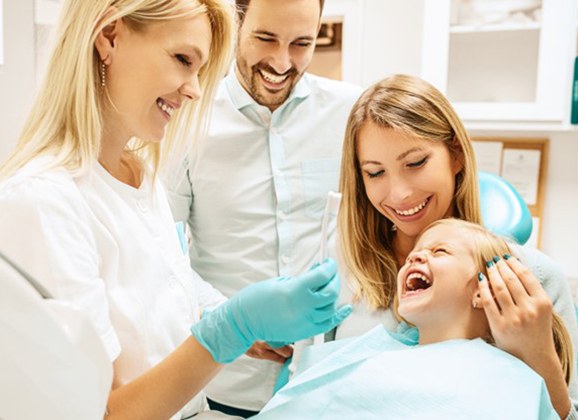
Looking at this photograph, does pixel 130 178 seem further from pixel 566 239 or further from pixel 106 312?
pixel 566 239

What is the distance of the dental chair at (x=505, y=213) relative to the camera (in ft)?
5.19

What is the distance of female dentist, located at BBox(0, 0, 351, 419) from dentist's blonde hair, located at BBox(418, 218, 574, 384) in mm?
476

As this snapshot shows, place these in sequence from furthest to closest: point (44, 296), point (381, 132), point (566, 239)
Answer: point (566, 239)
point (381, 132)
point (44, 296)

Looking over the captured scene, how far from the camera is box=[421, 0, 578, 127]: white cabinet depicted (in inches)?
88.1

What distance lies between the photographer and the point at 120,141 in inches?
44.4

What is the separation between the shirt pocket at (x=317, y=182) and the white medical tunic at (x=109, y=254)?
0.64m

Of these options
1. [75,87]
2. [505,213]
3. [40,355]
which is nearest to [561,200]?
[505,213]

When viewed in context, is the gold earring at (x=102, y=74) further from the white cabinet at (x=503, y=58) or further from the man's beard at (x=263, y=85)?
the white cabinet at (x=503, y=58)

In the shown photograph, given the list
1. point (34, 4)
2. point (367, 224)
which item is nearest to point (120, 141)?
point (367, 224)

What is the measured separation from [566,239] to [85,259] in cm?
246

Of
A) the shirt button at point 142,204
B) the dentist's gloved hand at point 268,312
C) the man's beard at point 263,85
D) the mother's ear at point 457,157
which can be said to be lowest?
the dentist's gloved hand at point 268,312

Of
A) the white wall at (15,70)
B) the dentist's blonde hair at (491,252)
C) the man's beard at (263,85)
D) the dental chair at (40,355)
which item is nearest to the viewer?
the dental chair at (40,355)

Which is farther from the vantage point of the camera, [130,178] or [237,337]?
[130,178]

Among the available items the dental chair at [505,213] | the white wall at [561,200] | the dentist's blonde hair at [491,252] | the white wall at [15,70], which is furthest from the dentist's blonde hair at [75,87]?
the white wall at [561,200]
